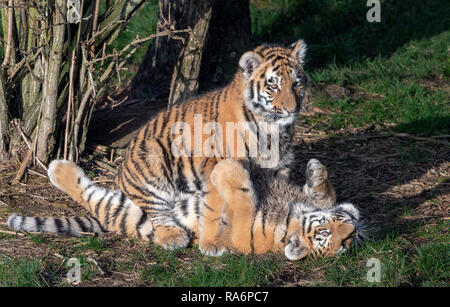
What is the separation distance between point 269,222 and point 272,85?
47.0 inches

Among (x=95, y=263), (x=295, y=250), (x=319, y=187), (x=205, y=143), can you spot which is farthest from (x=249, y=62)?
(x=95, y=263)

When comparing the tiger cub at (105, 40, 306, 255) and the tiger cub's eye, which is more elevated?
the tiger cub at (105, 40, 306, 255)

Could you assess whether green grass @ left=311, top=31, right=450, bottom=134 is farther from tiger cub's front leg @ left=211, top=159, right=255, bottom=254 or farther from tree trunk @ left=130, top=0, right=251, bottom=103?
tiger cub's front leg @ left=211, top=159, right=255, bottom=254

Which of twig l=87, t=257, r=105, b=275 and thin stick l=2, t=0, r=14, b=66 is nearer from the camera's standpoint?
twig l=87, t=257, r=105, b=275

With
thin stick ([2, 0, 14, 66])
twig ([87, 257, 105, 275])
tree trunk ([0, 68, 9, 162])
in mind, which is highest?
thin stick ([2, 0, 14, 66])

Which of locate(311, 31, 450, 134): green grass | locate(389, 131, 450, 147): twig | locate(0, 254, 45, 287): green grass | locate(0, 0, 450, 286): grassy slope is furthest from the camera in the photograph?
locate(311, 31, 450, 134): green grass

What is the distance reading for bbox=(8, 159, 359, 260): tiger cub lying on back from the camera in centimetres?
433

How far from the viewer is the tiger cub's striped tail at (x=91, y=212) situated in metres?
4.69

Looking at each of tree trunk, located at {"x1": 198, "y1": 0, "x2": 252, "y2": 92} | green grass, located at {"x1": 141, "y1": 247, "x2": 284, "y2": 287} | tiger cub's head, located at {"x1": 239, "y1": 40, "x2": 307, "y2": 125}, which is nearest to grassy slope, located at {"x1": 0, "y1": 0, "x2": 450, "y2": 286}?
green grass, located at {"x1": 141, "y1": 247, "x2": 284, "y2": 287}

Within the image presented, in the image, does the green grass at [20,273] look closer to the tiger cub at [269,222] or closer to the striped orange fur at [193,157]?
the striped orange fur at [193,157]

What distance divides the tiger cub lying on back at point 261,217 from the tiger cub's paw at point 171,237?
102mm

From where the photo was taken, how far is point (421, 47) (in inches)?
338

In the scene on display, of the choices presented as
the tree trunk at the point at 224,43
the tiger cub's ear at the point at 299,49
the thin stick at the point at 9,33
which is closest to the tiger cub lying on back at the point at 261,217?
the tiger cub's ear at the point at 299,49

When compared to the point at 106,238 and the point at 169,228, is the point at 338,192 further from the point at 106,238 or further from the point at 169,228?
the point at 106,238
